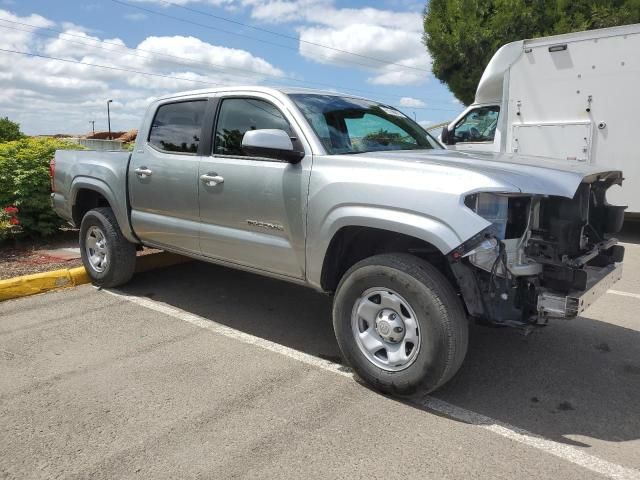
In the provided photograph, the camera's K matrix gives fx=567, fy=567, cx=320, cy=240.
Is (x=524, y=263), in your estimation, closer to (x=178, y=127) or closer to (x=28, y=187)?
(x=178, y=127)

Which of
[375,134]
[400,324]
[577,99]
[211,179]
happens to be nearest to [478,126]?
[577,99]

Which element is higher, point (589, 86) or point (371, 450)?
point (589, 86)

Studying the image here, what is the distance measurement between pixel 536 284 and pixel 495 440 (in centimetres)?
89

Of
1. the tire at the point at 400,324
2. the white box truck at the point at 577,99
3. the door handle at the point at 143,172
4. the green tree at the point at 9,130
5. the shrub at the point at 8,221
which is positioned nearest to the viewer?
the tire at the point at 400,324

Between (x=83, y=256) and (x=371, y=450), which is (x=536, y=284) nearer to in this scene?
(x=371, y=450)

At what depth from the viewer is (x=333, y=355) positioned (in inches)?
167

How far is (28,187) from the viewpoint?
746 cm

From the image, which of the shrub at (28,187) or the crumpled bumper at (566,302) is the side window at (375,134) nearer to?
the crumpled bumper at (566,302)

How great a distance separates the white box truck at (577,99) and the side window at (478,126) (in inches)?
11.2

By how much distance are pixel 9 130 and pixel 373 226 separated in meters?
23.0

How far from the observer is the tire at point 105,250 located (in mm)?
5633

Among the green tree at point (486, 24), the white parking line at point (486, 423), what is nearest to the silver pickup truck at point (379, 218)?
the white parking line at point (486, 423)


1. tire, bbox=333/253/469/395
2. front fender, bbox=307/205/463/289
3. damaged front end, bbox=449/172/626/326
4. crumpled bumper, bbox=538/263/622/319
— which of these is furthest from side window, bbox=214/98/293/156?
crumpled bumper, bbox=538/263/622/319

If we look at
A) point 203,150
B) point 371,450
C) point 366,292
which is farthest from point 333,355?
point 203,150
